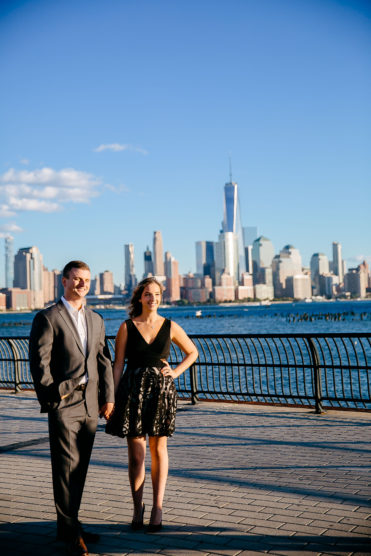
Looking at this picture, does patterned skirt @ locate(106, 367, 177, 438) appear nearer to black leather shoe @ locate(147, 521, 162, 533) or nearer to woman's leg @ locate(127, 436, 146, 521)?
woman's leg @ locate(127, 436, 146, 521)

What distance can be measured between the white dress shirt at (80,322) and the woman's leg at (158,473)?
79 centimetres

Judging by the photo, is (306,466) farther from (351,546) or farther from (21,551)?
(21,551)

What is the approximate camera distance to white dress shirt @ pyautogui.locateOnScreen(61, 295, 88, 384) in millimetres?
4355

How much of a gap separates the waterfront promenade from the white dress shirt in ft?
4.32

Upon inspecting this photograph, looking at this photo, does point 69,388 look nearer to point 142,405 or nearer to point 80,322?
point 80,322

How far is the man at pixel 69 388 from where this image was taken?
4164mm

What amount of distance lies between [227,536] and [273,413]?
5.46 m

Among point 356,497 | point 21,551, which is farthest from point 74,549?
point 356,497

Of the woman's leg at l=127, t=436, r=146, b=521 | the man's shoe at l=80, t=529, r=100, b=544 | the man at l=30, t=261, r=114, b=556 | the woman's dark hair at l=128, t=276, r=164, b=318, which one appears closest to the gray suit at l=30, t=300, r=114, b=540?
the man at l=30, t=261, r=114, b=556

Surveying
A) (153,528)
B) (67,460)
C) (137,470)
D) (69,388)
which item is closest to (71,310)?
(69,388)

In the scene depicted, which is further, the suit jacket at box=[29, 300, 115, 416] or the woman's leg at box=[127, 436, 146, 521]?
the woman's leg at box=[127, 436, 146, 521]

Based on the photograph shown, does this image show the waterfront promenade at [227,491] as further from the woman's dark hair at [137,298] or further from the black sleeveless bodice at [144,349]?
the woman's dark hair at [137,298]

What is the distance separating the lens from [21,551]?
420 cm

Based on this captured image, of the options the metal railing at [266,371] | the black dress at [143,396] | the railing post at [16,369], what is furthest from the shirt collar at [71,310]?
the railing post at [16,369]
